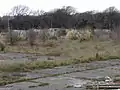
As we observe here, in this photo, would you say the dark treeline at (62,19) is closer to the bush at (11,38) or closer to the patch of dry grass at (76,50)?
the bush at (11,38)

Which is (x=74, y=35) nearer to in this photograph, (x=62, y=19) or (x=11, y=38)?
(x=11, y=38)

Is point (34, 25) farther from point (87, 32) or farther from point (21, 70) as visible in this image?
point (21, 70)

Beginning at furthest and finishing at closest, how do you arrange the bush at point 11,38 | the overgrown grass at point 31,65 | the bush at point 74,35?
the bush at point 74,35 → the bush at point 11,38 → the overgrown grass at point 31,65

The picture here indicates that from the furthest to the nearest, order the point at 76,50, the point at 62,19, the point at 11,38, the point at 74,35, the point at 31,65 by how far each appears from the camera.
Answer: the point at 62,19 < the point at 74,35 < the point at 11,38 < the point at 76,50 < the point at 31,65

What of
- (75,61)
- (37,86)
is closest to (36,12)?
(75,61)

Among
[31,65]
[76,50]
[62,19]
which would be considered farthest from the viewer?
[62,19]

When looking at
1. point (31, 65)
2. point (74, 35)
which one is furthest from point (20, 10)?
point (31, 65)

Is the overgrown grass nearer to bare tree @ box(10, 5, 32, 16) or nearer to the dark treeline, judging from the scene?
the dark treeline

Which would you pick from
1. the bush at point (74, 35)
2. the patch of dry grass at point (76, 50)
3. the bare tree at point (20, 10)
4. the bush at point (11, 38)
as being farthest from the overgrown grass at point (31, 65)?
the bare tree at point (20, 10)

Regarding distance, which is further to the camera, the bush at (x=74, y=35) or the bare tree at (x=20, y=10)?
the bare tree at (x=20, y=10)

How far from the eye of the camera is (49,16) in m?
85.8

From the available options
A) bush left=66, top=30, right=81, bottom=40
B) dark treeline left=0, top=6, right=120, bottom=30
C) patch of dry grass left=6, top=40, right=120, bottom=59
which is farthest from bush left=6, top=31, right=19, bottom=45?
dark treeline left=0, top=6, right=120, bottom=30

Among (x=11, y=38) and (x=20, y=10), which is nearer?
(x=11, y=38)

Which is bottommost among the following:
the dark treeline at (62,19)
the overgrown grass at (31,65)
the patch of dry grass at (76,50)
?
the patch of dry grass at (76,50)
